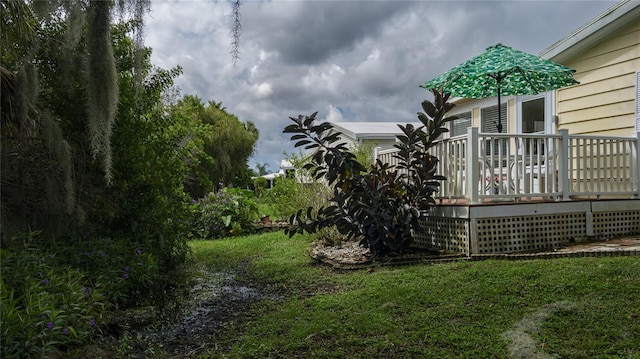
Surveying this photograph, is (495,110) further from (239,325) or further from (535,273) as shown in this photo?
(239,325)

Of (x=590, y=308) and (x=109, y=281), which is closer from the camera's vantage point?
(x=590, y=308)

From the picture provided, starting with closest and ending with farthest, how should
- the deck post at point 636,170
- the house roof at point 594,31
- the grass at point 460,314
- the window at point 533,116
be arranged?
1. the grass at point 460,314
2. the deck post at point 636,170
3. the house roof at point 594,31
4. the window at point 533,116

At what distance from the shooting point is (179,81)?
6.00 m

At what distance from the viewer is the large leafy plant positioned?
5492 mm

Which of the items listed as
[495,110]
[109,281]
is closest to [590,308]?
[109,281]

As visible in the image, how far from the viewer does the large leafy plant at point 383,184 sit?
5.49 metres

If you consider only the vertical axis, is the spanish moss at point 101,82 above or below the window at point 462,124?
below

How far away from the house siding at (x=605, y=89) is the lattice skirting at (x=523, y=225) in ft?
4.87

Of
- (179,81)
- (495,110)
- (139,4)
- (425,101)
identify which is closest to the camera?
(139,4)

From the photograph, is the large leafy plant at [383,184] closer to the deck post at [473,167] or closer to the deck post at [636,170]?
the deck post at [473,167]

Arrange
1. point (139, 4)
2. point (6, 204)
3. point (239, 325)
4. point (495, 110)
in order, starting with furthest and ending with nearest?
point (495, 110), point (6, 204), point (239, 325), point (139, 4)

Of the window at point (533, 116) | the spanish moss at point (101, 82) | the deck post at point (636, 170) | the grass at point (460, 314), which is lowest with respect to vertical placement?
the grass at point (460, 314)

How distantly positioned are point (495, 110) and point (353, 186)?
16.9 ft

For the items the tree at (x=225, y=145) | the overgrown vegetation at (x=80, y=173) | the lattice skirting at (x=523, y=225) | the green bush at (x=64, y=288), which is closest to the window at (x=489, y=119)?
the lattice skirting at (x=523, y=225)
